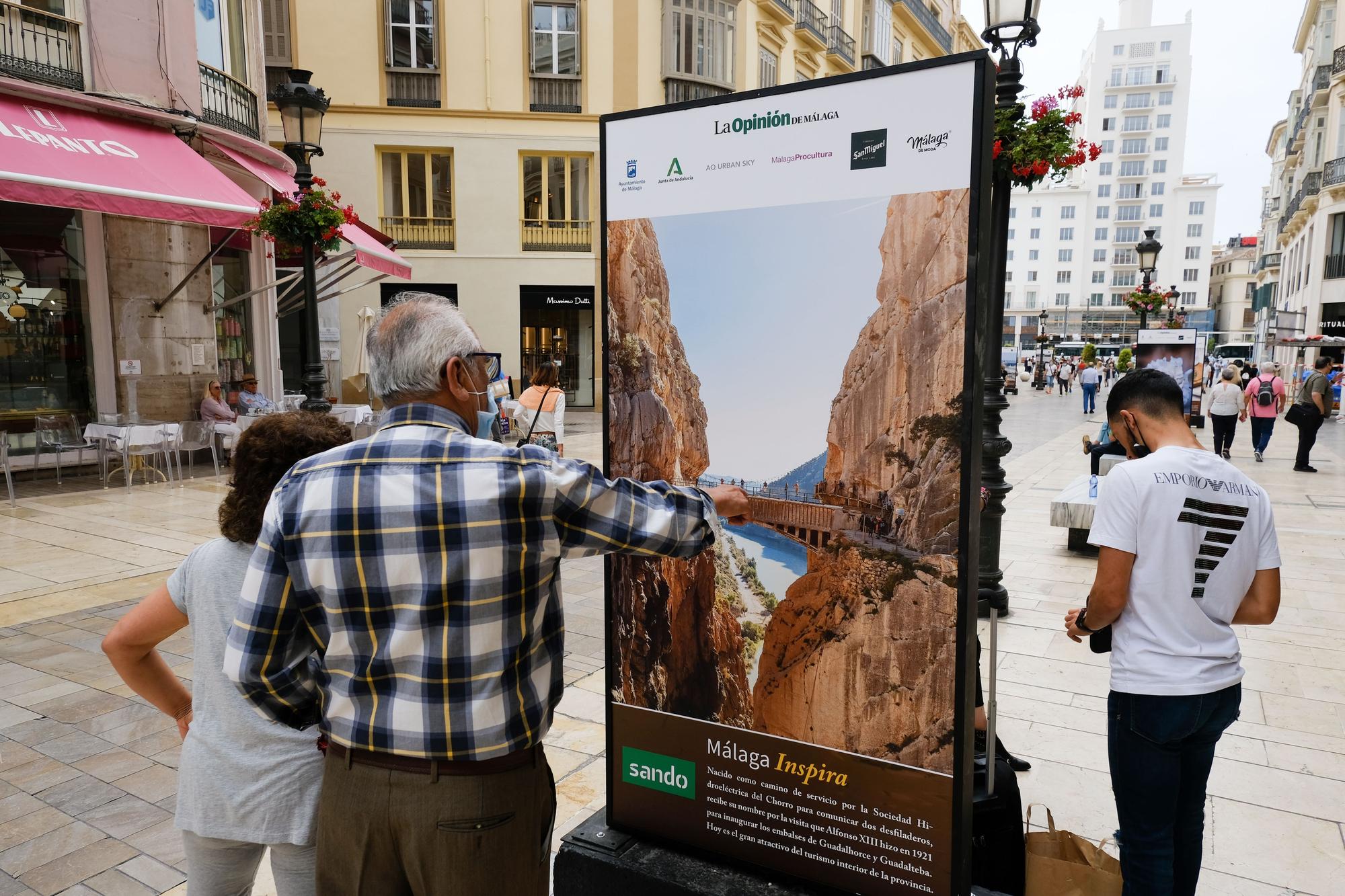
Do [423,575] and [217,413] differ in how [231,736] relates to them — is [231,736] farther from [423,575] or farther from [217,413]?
[217,413]

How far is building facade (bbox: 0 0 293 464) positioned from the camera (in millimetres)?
10789

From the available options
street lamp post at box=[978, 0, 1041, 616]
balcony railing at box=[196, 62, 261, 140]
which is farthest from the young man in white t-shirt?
balcony railing at box=[196, 62, 261, 140]

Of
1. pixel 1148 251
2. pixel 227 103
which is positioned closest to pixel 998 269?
pixel 227 103

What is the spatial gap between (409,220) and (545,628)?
23.4 meters

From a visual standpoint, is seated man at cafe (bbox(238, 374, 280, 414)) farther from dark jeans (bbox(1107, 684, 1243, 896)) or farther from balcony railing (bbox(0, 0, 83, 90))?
dark jeans (bbox(1107, 684, 1243, 896))

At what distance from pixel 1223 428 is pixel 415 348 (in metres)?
15.8

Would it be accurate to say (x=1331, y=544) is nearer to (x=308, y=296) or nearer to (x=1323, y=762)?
(x=1323, y=762)

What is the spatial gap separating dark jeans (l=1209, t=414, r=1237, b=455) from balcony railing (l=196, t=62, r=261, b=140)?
17.0 meters

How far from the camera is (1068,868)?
8.02ft

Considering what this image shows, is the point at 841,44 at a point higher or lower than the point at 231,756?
higher

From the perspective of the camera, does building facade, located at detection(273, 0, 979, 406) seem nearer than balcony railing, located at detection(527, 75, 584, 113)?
Yes

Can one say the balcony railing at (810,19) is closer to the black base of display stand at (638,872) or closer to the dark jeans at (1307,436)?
the dark jeans at (1307,436)

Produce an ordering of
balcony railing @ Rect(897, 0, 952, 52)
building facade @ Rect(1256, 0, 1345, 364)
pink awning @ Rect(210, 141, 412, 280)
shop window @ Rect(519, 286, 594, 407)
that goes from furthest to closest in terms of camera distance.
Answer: balcony railing @ Rect(897, 0, 952, 52) < building facade @ Rect(1256, 0, 1345, 364) < shop window @ Rect(519, 286, 594, 407) < pink awning @ Rect(210, 141, 412, 280)

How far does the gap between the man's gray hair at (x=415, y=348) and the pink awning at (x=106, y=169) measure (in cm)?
977
